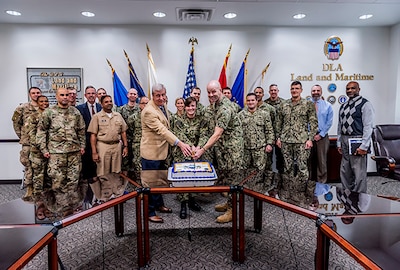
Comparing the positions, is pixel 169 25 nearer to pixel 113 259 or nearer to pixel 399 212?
pixel 113 259

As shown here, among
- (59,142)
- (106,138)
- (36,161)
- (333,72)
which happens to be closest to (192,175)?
(106,138)

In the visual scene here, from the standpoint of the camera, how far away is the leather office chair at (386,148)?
128 inches

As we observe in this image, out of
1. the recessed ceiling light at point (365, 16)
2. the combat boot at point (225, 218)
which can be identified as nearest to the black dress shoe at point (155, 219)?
the combat boot at point (225, 218)

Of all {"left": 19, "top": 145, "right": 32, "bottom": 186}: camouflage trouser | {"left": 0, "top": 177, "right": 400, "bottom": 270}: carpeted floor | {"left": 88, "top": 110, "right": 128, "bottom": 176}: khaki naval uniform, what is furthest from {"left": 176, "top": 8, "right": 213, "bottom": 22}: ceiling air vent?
{"left": 19, "top": 145, "right": 32, "bottom": 186}: camouflage trouser

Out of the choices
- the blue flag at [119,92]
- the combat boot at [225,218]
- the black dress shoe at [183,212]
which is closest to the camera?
the combat boot at [225,218]

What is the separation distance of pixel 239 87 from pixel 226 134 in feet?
6.63

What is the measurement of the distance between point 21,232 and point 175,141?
5.03 feet

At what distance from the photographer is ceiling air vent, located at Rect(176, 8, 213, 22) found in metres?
4.07

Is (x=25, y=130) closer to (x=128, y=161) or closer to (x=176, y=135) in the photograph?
(x=128, y=161)

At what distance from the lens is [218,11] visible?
4125 millimetres

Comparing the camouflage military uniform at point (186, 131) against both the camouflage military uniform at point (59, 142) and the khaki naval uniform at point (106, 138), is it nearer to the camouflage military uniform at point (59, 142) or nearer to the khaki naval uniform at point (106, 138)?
the khaki naval uniform at point (106, 138)

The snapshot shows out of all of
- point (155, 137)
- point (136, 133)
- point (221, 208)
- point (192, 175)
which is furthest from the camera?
point (136, 133)

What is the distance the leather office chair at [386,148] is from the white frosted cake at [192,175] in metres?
2.41

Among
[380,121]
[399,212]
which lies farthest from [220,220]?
[380,121]
